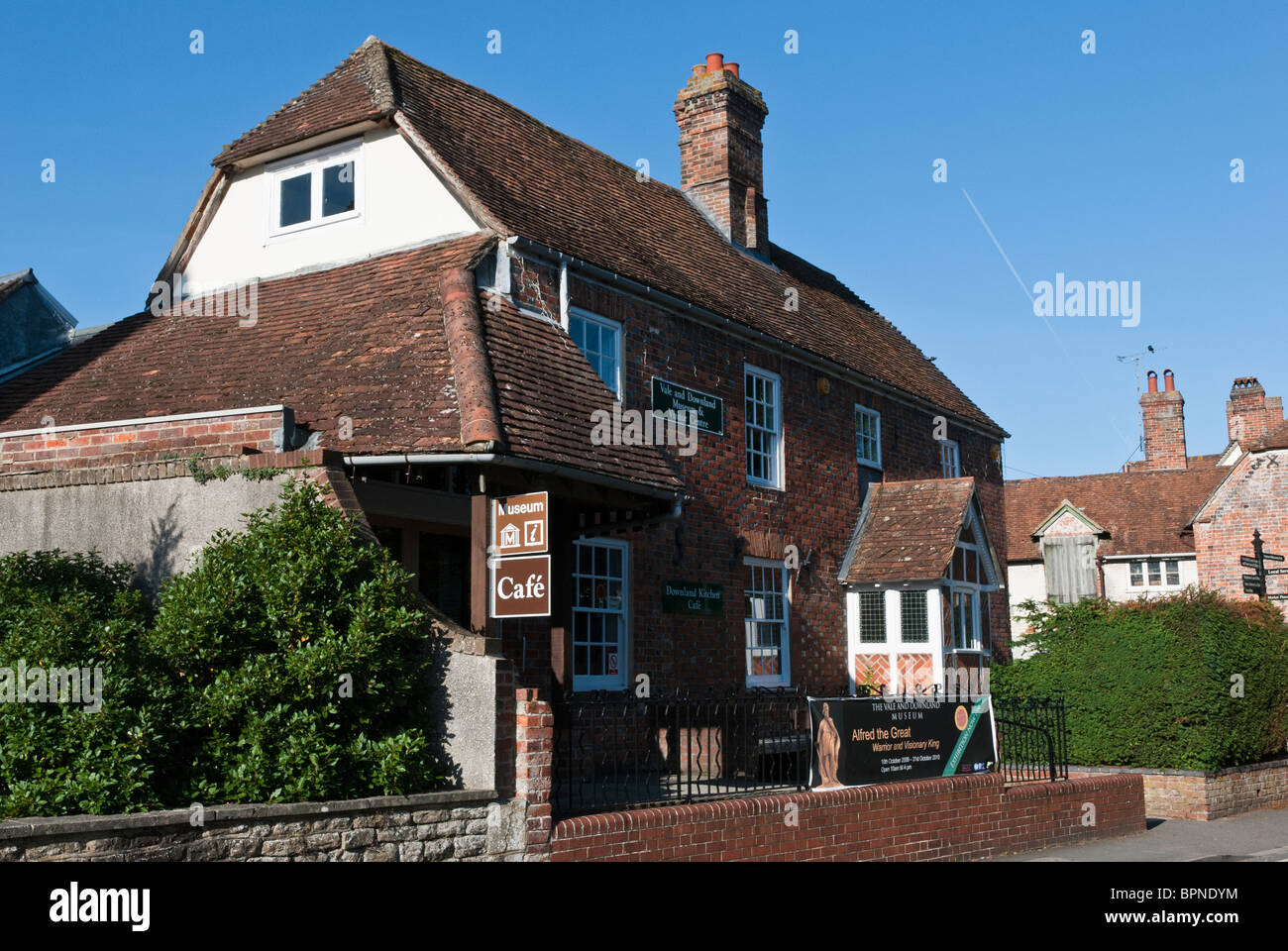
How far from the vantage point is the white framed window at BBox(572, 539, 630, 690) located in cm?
1373

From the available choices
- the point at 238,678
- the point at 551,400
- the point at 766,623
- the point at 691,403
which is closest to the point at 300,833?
the point at 238,678

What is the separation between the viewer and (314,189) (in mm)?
15258

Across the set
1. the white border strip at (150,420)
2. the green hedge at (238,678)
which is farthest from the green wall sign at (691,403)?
the green hedge at (238,678)

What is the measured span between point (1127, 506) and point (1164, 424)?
6.06m

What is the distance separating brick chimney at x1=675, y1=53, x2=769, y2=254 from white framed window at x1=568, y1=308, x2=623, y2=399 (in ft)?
21.3

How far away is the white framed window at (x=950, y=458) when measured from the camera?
915 inches

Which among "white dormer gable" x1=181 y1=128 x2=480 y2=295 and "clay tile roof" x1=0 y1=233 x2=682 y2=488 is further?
"white dormer gable" x1=181 y1=128 x2=480 y2=295

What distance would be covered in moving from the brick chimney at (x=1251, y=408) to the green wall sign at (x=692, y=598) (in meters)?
29.4

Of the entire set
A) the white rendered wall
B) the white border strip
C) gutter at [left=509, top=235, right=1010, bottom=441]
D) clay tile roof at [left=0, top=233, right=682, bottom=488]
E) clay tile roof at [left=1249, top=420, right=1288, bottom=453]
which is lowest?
the white rendered wall

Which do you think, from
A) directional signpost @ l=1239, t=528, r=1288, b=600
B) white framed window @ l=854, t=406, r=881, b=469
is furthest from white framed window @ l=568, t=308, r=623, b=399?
directional signpost @ l=1239, t=528, r=1288, b=600

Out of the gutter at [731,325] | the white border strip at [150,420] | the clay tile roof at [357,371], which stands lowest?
the white border strip at [150,420]

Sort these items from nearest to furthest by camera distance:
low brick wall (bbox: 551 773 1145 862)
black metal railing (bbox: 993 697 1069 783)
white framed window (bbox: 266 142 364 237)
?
low brick wall (bbox: 551 773 1145 862)
black metal railing (bbox: 993 697 1069 783)
white framed window (bbox: 266 142 364 237)

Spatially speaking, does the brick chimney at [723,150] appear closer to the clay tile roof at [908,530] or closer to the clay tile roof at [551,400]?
the clay tile roof at [908,530]

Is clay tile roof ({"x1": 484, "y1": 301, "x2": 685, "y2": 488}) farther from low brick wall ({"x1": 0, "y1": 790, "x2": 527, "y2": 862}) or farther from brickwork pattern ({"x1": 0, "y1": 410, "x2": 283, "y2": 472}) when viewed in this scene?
low brick wall ({"x1": 0, "y1": 790, "x2": 527, "y2": 862})
